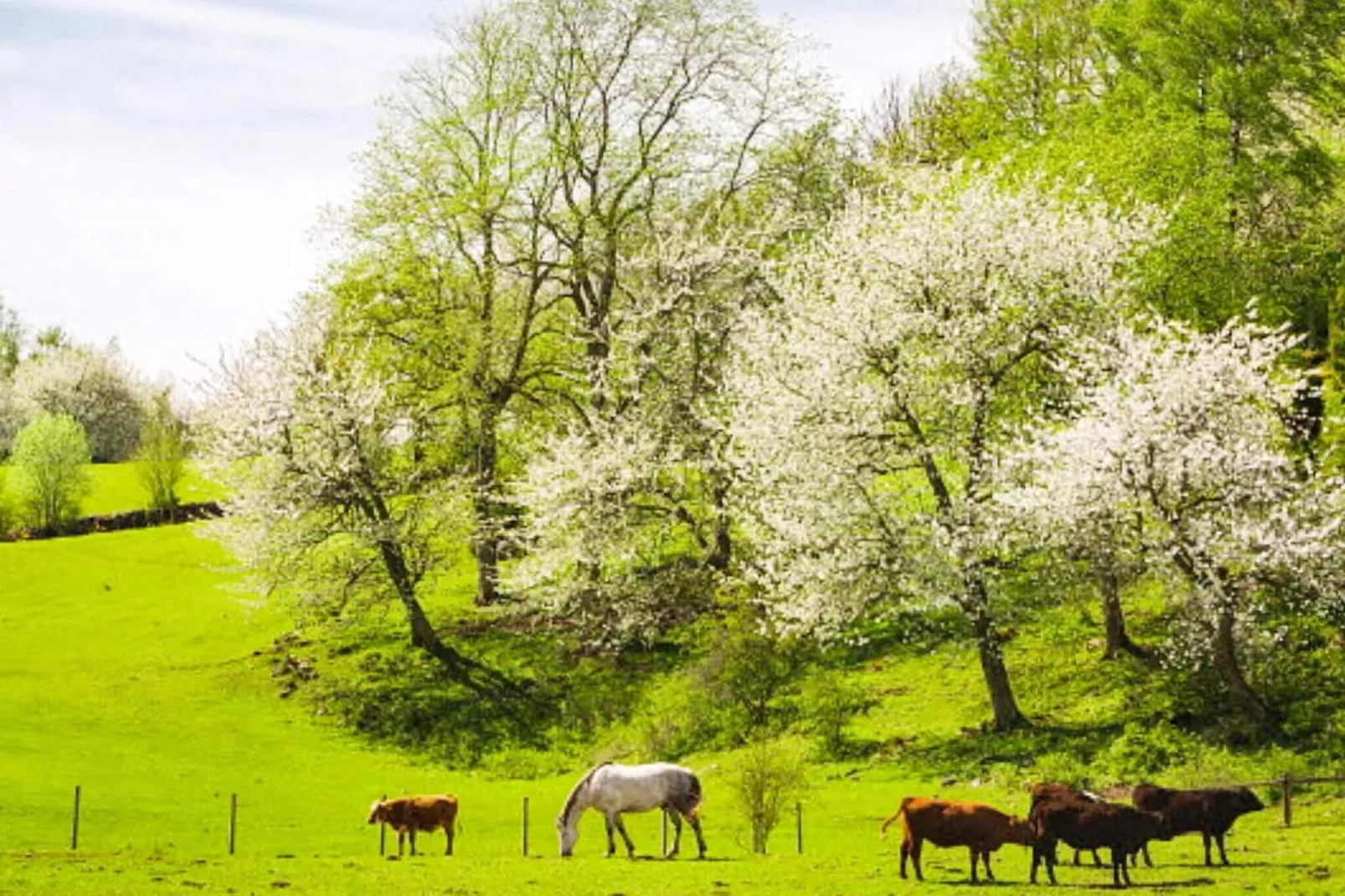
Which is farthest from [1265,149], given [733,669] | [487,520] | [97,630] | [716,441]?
[97,630]

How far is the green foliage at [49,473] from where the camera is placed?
93.9 meters

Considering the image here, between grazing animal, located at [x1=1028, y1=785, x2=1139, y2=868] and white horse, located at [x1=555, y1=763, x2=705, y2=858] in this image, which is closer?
grazing animal, located at [x1=1028, y1=785, x2=1139, y2=868]

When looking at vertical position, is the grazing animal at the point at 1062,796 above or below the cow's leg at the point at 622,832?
above

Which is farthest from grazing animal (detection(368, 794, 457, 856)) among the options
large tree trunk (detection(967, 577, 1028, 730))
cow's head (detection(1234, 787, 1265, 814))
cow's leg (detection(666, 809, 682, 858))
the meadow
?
cow's head (detection(1234, 787, 1265, 814))

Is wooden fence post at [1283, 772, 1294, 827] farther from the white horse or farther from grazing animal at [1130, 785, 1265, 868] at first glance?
the white horse

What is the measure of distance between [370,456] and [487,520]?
A: 5747 millimetres

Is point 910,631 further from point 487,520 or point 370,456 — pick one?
point 370,456

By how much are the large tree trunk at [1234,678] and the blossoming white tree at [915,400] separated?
6.15 meters

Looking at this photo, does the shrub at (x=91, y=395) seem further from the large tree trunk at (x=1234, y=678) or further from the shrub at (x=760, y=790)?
the large tree trunk at (x=1234, y=678)

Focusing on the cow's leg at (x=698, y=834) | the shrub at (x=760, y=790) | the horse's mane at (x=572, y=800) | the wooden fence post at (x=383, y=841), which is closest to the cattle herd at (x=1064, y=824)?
the shrub at (x=760, y=790)

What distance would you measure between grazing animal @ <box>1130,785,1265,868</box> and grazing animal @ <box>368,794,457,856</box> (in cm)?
1541

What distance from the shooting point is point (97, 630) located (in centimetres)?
6688

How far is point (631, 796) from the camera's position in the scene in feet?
99.3

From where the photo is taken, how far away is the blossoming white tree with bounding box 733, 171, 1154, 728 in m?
40.2
